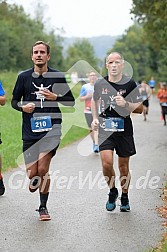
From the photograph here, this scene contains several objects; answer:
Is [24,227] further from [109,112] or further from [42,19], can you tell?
[42,19]

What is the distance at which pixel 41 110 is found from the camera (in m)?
8.37

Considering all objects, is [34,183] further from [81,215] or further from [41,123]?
[41,123]

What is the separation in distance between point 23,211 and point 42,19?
11133 cm

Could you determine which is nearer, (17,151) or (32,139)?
(32,139)

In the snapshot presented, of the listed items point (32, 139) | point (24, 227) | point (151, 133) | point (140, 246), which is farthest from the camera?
point (151, 133)

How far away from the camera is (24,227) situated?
7.93 meters

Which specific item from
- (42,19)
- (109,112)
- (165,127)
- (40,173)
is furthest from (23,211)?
(42,19)

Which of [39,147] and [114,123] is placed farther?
[114,123]

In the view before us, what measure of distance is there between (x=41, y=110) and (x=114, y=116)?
1049 millimetres

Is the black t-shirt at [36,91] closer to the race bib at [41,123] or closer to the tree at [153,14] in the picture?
the race bib at [41,123]

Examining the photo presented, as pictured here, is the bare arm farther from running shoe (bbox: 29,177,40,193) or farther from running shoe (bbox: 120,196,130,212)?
running shoe (bbox: 29,177,40,193)

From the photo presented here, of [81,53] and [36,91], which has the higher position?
[36,91]

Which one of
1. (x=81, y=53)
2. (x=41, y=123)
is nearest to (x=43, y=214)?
(x=41, y=123)

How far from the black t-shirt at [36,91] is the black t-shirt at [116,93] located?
56cm
